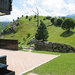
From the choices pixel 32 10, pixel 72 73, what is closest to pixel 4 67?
pixel 72 73

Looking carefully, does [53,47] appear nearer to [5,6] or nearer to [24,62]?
[24,62]

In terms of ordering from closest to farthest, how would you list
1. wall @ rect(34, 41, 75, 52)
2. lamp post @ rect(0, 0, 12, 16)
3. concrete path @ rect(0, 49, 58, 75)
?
lamp post @ rect(0, 0, 12, 16)
concrete path @ rect(0, 49, 58, 75)
wall @ rect(34, 41, 75, 52)

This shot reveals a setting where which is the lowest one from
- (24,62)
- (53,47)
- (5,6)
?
(53,47)

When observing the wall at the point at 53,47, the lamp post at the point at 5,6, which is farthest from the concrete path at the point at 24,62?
the wall at the point at 53,47

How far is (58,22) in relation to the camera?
42.1 m

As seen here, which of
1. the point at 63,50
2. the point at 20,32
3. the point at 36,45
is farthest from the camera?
the point at 20,32

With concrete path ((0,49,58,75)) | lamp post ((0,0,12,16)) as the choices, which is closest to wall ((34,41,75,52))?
concrete path ((0,49,58,75))

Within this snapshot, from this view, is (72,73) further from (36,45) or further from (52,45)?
(36,45)

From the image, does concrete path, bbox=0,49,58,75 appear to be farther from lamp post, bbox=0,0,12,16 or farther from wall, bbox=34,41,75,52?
wall, bbox=34,41,75,52

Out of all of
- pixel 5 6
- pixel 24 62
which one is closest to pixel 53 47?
pixel 24 62

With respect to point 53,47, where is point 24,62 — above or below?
above

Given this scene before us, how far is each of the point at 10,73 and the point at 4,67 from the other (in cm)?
47

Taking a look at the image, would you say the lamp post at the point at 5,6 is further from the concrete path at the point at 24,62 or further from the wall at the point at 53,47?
the wall at the point at 53,47

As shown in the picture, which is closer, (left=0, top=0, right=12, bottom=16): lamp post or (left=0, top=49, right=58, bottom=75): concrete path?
(left=0, top=0, right=12, bottom=16): lamp post
